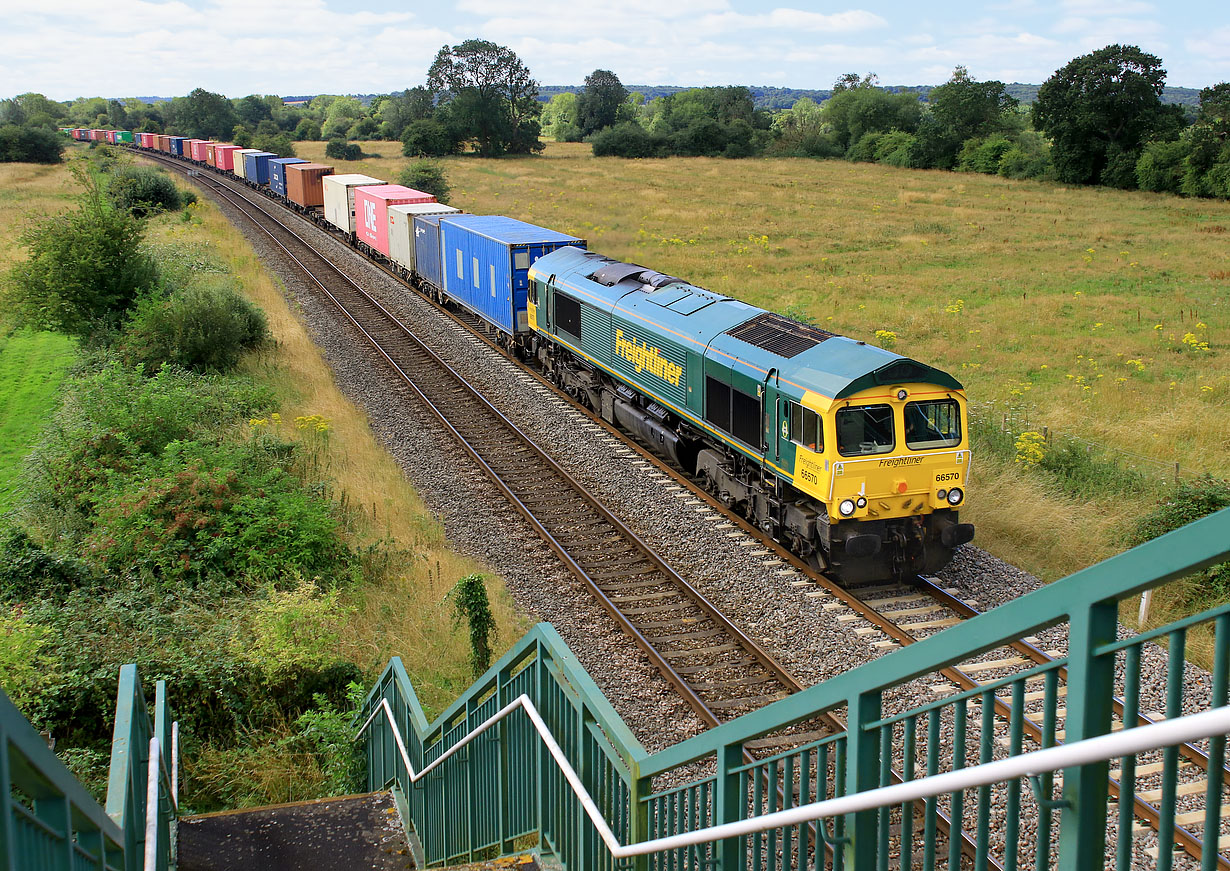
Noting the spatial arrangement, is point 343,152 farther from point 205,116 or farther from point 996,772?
point 996,772

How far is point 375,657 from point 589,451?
7.97 meters

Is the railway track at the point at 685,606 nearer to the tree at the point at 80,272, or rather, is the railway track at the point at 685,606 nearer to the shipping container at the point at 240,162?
the tree at the point at 80,272

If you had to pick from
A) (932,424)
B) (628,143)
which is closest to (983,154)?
(628,143)

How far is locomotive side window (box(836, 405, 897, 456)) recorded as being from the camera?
12.6m

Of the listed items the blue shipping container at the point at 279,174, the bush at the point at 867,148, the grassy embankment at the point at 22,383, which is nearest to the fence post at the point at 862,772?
the grassy embankment at the point at 22,383

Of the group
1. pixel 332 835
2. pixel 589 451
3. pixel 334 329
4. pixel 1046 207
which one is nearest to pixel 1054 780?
pixel 332 835

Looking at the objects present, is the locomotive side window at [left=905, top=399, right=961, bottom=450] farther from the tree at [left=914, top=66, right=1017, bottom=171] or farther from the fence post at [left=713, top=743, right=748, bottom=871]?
the tree at [left=914, top=66, right=1017, bottom=171]

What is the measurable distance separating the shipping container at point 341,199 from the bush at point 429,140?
45.6 meters

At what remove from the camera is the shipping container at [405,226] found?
34094 millimetres

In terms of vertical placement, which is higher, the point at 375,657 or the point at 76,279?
the point at 76,279

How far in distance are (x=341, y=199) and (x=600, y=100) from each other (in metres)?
79.2

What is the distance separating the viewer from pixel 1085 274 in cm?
4009

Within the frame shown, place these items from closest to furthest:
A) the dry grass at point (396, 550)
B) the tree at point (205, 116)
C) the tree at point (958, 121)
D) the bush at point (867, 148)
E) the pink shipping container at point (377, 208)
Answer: the dry grass at point (396, 550) < the pink shipping container at point (377, 208) < the tree at point (958, 121) < the bush at point (867, 148) < the tree at point (205, 116)

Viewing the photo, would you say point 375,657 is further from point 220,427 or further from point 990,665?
point 220,427
